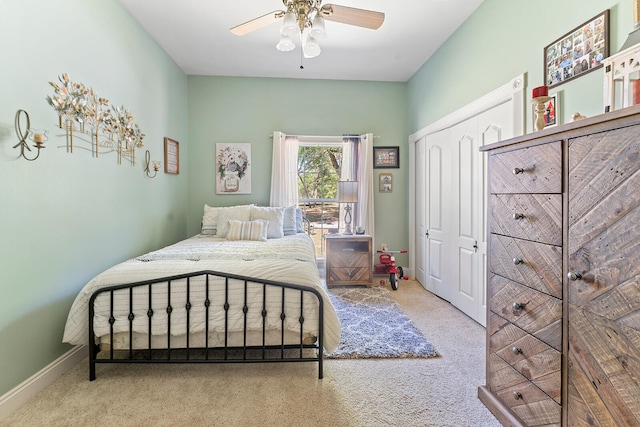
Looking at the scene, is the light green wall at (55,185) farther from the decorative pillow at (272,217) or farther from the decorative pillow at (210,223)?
the decorative pillow at (272,217)

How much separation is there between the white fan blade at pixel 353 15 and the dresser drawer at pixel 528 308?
1.81 metres

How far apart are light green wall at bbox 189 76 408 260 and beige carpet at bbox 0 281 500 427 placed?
248cm

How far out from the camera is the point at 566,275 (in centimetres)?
122

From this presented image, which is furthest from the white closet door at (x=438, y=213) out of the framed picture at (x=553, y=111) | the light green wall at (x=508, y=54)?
the framed picture at (x=553, y=111)

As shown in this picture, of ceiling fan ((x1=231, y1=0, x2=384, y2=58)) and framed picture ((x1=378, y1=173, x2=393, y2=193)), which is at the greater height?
ceiling fan ((x1=231, y1=0, x2=384, y2=58))

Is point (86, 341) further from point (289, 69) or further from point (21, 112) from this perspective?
point (289, 69)

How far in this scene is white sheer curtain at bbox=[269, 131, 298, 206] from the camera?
4.28 meters

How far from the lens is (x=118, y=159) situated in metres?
2.68

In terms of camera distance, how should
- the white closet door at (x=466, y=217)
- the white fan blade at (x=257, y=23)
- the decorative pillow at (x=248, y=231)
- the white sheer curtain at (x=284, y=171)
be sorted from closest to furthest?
the white fan blade at (x=257, y=23) < the white closet door at (x=466, y=217) < the decorative pillow at (x=248, y=231) < the white sheer curtain at (x=284, y=171)

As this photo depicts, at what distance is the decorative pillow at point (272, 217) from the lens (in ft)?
11.9

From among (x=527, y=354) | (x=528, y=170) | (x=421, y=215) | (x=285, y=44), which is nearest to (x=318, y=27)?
(x=285, y=44)

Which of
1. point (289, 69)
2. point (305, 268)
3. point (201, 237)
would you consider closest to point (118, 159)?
point (201, 237)

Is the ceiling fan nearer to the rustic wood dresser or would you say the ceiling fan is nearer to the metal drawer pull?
the rustic wood dresser

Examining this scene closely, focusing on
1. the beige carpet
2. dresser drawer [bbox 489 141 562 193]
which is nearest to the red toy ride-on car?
the beige carpet
